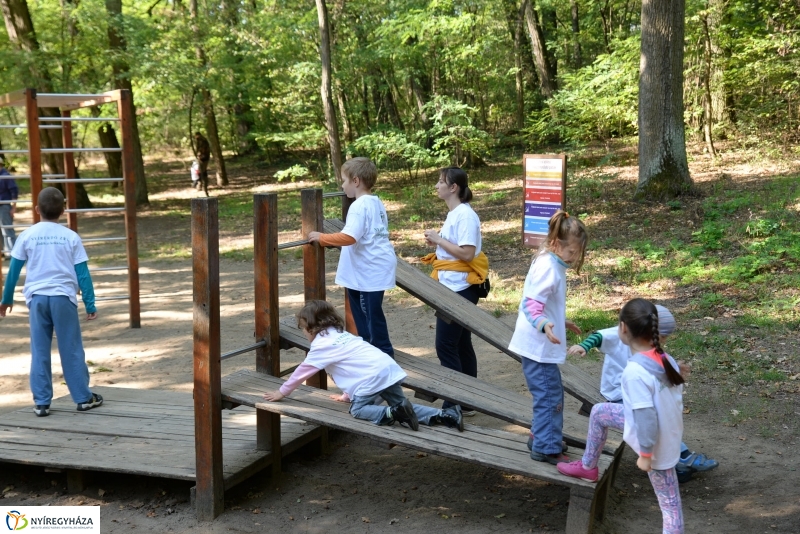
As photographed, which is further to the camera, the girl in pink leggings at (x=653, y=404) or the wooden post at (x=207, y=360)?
the wooden post at (x=207, y=360)

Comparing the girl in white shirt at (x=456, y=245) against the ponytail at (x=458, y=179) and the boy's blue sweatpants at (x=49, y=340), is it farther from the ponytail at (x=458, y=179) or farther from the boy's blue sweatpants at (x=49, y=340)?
the boy's blue sweatpants at (x=49, y=340)

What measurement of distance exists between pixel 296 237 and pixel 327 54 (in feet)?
13.3

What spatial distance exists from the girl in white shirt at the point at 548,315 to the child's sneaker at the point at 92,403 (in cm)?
344

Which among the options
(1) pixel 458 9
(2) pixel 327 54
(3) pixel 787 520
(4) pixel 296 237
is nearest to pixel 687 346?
(3) pixel 787 520

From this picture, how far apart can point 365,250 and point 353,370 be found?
2.69 ft

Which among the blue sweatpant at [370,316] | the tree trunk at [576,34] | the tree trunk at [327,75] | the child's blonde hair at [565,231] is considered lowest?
the blue sweatpant at [370,316]

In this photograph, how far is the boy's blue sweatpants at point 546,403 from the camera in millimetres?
3607

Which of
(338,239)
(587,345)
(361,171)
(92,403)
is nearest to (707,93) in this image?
(361,171)

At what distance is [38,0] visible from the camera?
19.7m

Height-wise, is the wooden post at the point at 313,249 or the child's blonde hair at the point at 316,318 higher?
the wooden post at the point at 313,249

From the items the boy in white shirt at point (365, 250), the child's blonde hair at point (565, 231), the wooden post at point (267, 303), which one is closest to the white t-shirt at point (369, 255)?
the boy in white shirt at point (365, 250)

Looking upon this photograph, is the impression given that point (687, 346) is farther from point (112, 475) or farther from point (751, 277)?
point (112, 475)

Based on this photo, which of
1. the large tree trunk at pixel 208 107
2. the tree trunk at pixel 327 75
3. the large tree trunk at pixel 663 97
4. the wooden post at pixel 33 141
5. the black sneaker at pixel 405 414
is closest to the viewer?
the black sneaker at pixel 405 414

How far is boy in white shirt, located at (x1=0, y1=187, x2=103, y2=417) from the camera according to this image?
5152mm
